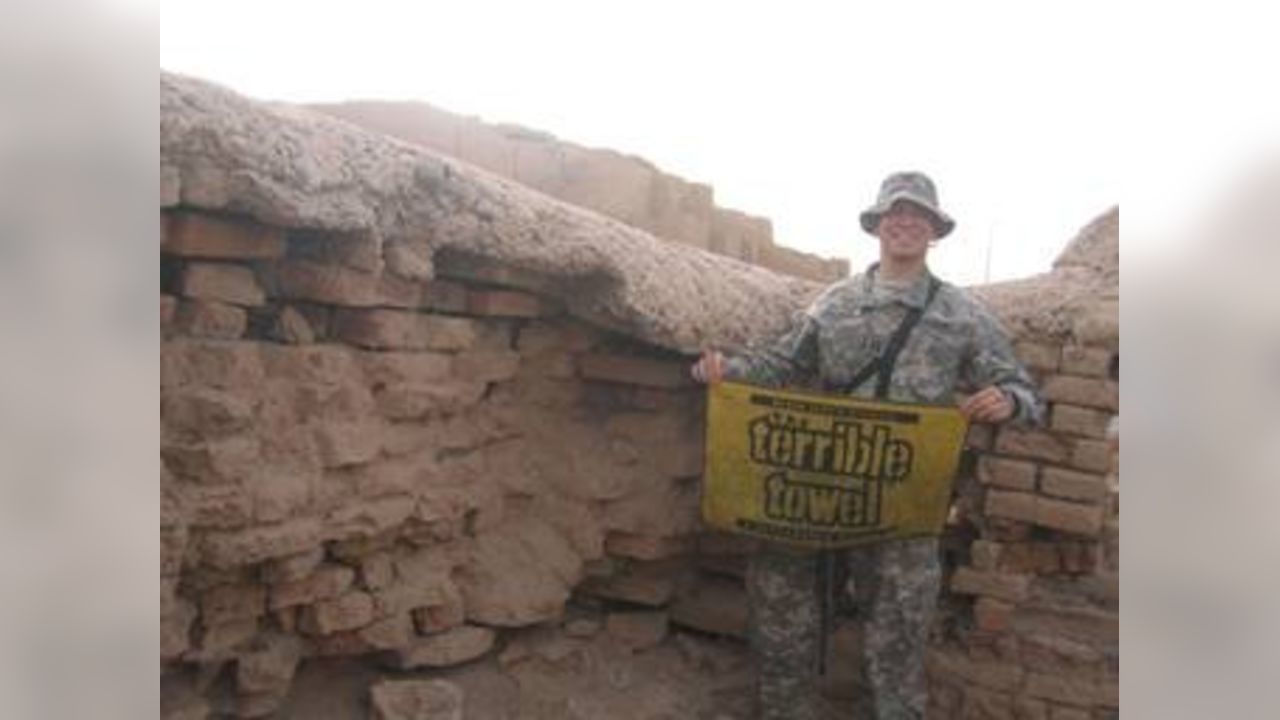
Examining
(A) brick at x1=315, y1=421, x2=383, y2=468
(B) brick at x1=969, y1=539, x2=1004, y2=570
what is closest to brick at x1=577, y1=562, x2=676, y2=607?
(B) brick at x1=969, y1=539, x2=1004, y2=570

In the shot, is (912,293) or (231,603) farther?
(912,293)

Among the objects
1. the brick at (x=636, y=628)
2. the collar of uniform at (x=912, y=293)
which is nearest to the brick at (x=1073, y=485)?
the collar of uniform at (x=912, y=293)

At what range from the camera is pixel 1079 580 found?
347 cm

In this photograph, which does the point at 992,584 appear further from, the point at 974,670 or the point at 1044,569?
the point at 974,670

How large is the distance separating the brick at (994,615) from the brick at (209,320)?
250 centimetres

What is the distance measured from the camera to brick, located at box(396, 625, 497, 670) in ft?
9.61

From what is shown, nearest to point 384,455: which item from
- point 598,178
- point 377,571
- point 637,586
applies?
point 377,571

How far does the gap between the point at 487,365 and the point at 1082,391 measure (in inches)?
75.8

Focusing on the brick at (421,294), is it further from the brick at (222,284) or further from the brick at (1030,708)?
the brick at (1030,708)

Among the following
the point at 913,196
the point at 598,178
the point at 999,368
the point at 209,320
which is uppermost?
the point at 598,178

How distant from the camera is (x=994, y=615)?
3441 mm
